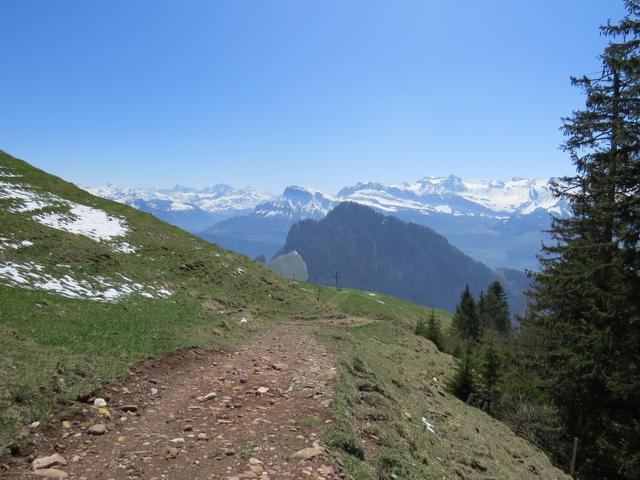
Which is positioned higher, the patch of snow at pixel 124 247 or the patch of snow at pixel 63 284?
the patch of snow at pixel 124 247

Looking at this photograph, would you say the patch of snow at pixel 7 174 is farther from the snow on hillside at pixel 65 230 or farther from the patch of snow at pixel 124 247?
the patch of snow at pixel 124 247

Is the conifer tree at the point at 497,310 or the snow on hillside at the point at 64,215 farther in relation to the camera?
the conifer tree at the point at 497,310

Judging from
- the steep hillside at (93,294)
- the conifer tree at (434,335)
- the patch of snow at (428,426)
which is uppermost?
the steep hillside at (93,294)

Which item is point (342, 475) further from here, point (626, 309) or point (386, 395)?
point (626, 309)

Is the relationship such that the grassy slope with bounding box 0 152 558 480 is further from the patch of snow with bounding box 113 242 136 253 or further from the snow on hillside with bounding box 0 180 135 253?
the snow on hillside with bounding box 0 180 135 253

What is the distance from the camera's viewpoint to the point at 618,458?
46.3ft

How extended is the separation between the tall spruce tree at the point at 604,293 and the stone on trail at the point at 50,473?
17061 mm

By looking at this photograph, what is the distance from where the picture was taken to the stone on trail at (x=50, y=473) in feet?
24.8

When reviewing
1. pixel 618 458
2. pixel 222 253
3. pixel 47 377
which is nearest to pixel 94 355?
pixel 47 377

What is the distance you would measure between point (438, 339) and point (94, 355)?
1757 inches

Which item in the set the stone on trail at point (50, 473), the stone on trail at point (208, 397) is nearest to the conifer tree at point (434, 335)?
the stone on trail at point (208, 397)

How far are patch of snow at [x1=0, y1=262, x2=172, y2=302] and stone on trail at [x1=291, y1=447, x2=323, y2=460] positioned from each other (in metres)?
15.9

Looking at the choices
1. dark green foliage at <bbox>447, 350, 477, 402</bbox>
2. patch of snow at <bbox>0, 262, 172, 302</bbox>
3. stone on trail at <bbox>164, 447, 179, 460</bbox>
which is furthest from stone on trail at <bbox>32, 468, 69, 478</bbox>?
dark green foliage at <bbox>447, 350, 477, 402</bbox>

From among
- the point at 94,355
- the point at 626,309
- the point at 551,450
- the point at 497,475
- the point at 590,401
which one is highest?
the point at 626,309
